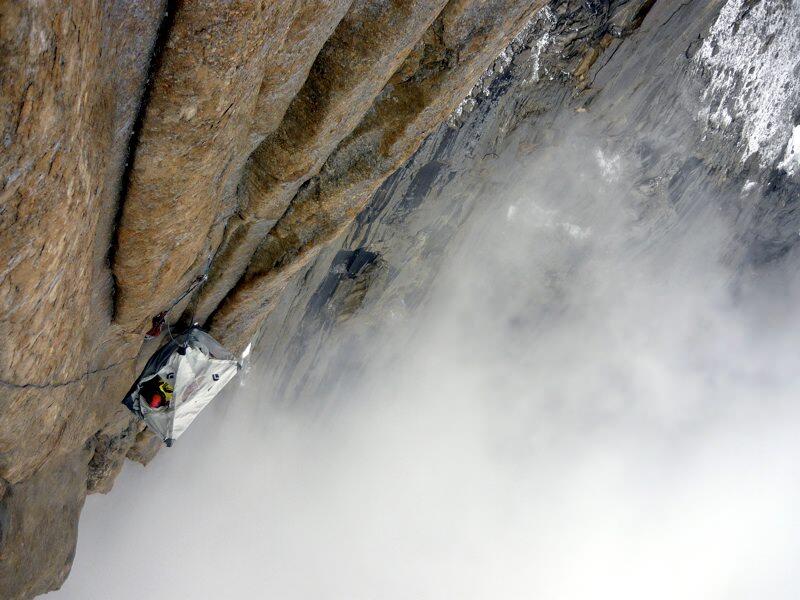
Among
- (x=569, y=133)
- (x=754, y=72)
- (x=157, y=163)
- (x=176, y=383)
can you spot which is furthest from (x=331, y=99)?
(x=754, y=72)

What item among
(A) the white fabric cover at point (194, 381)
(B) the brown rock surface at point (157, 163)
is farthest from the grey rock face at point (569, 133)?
(A) the white fabric cover at point (194, 381)

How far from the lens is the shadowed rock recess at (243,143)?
2520 millimetres

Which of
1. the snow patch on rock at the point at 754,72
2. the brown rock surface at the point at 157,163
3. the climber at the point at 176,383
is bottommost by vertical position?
the climber at the point at 176,383

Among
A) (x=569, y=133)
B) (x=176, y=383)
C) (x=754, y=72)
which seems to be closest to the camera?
(x=176, y=383)

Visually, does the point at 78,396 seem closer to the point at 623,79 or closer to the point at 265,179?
the point at 265,179

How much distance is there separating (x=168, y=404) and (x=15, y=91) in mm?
3138

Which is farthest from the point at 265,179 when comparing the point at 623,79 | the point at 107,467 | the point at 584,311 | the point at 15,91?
the point at 584,311

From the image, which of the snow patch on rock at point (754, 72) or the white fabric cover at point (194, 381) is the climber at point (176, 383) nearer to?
the white fabric cover at point (194, 381)

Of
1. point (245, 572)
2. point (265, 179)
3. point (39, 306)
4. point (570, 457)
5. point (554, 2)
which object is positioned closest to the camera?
point (39, 306)

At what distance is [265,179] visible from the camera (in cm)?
425

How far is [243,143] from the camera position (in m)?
3.73

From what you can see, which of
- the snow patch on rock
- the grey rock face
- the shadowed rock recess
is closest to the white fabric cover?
the shadowed rock recess

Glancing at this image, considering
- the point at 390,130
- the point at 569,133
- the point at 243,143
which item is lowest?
the point at 243,143

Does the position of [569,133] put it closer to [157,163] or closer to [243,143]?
[243,143]
